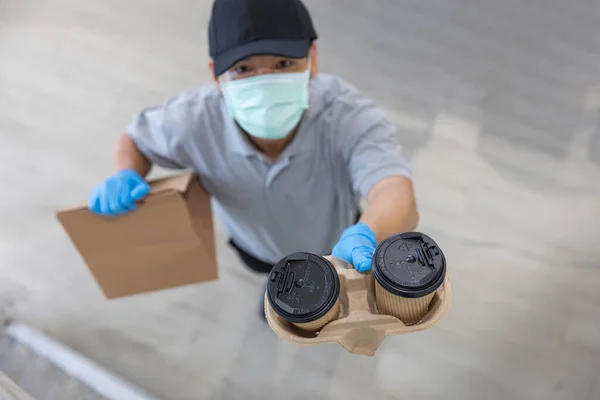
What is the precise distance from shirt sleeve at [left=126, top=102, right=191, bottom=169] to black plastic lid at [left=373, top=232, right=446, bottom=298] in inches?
22.2

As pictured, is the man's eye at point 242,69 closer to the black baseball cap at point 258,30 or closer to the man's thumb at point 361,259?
the black baseball cap at point 258,30

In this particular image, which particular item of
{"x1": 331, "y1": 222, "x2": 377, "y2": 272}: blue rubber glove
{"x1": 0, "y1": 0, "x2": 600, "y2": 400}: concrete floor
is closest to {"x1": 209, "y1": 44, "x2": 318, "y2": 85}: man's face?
{"x1": 331, "y1": 222, "x2": 377, "y2": 272}: blue rubber glove

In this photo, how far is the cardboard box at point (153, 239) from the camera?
3.31 ft

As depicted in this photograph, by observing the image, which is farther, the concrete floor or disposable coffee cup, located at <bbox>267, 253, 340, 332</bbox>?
the concrete floor

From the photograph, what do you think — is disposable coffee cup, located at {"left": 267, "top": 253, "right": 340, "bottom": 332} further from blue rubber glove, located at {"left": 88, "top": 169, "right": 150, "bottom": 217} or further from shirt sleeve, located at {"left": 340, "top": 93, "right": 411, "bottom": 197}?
blue rubber glove, located at {"left": 88, "top": 169, "right": 150, "bottom": 217}

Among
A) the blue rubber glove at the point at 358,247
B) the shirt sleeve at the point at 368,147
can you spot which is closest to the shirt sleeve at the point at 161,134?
the shirt sleeve at the point at 368,147

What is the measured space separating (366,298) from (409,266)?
0.32 ft

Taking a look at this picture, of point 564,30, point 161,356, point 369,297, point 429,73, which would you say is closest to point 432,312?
point 369,297

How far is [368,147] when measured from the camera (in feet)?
3.05

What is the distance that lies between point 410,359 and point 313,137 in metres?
0.77

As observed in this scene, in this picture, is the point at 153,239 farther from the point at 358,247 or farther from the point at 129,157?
the point at 358,247

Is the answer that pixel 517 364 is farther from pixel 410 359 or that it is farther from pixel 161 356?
pixel 161 356

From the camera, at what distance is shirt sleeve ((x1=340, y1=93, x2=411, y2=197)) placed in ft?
2.98

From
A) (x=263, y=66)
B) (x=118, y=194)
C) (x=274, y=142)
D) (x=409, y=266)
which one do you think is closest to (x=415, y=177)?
(x=274, y=142)
